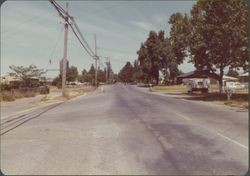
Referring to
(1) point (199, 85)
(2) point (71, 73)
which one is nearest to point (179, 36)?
(1) point (199, 85)

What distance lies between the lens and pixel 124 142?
36.3 ft

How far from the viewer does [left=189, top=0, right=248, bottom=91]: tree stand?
1256 inches

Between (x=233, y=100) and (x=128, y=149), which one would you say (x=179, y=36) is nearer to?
(x=233, y=100)

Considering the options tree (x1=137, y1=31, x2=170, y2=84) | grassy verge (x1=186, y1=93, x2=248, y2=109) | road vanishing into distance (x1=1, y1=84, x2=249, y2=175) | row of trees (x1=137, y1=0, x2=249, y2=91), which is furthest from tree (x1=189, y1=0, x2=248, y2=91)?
tree (x1=137, y1=31, x2=170, y2=84)

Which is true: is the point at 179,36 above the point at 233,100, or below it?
above

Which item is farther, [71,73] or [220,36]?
[71,73]

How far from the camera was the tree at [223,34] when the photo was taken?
105 ft

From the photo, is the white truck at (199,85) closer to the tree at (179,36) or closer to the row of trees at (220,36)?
the tree at (179,36)

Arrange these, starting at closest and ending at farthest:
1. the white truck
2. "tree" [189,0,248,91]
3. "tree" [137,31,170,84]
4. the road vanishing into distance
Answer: the road vanishing into distance
"tree" [189,0,248,91]
the white truck
"tree" [137,31,170,84]

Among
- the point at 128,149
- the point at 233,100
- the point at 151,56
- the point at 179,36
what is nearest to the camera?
the point at 128,149

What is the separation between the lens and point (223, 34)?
3256cm

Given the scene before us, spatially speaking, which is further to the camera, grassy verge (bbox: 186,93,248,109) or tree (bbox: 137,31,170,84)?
tree (bbox: 137,31,170,84)

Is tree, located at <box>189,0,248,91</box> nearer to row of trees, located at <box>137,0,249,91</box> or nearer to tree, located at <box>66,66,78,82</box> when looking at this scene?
row of trees, located at <box>137,0,249,91</box>

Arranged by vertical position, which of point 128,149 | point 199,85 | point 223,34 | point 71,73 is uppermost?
point 223,34
